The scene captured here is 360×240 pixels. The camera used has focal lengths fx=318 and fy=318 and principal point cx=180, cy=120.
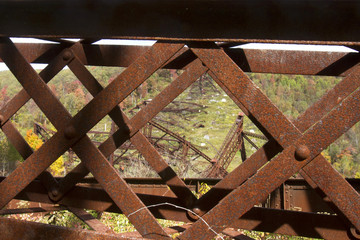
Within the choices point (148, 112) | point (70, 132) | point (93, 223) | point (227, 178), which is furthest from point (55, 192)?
point (227, 178)

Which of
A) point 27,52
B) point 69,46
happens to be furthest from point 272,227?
point 27,52

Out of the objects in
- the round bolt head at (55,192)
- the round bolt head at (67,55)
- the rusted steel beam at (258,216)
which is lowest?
the rusted steel beam at (258,216)

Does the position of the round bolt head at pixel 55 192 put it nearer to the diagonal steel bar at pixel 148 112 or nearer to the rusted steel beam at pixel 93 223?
the diagonal steel bar at pixel 148 112

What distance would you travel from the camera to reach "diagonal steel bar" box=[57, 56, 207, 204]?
3156 millimetres

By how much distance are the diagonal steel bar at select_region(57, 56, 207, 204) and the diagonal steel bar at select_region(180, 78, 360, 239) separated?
1680 mm

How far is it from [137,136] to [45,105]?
64.0 inches

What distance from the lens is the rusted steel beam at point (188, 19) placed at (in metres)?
1.44

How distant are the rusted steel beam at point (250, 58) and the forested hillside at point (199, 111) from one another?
2119cm

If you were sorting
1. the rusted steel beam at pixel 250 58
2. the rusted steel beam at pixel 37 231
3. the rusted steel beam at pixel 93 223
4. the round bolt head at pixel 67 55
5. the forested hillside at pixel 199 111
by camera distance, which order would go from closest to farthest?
the rusted steel beam at pixel 37 231 → the rusted steel beam at pixel 93 223 → the round bolt head at pixel 67 55 → the rusted steel beam at pixel 250 58 → the forested hillside at pixel 199 111

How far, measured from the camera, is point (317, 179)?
157 centimetres

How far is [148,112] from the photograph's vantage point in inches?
134

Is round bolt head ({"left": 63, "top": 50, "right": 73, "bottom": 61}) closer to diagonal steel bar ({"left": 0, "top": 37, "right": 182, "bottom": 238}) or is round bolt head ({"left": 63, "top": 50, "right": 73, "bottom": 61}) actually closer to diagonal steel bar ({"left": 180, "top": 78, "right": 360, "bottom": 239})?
diagonal steel bar ({"left": 0, "top": 37, "right": 182, "bottom": 238})

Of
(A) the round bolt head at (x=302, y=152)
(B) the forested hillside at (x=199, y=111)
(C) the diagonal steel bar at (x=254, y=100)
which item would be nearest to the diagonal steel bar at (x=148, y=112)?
(C) the diagonal steel bar at (x=254, y=100)

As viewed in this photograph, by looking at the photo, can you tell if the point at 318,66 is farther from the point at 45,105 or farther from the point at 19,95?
the point at 19,95
